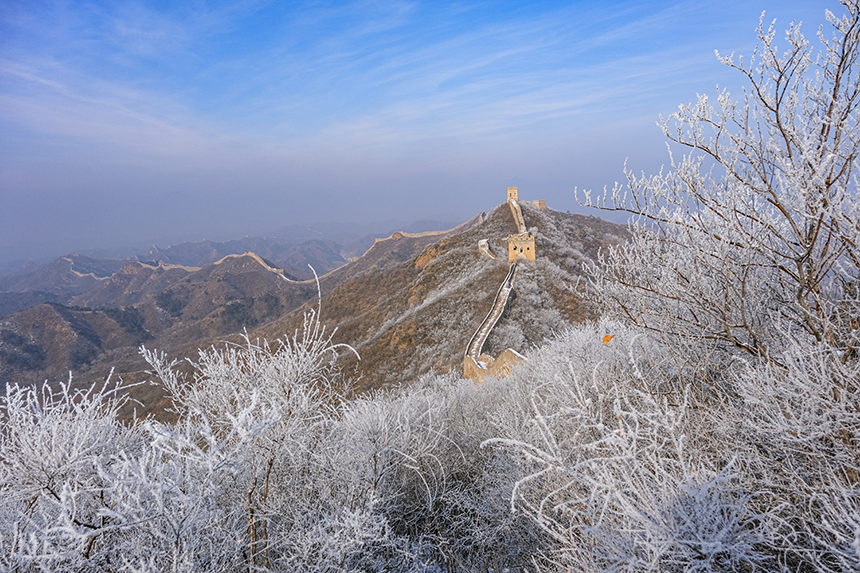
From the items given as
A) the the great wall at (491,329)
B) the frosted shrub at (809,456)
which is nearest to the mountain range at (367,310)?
the the great wall at (491,329)

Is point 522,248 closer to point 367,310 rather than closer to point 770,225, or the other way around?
point 367,310

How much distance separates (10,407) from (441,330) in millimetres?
20517

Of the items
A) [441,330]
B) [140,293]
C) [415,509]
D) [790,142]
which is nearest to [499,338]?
[441,330]

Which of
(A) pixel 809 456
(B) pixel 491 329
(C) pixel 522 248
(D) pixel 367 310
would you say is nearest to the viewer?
(A) pixel 809 456

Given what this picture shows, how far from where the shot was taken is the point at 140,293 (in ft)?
348

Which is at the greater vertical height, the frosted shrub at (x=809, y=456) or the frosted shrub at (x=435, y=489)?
the frosted shrub at (x=809, y=456)

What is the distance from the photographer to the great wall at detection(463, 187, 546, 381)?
13.0m

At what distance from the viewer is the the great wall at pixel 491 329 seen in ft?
42.6

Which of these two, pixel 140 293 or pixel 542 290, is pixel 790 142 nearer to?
pixel 542 290

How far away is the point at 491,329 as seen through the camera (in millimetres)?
19891

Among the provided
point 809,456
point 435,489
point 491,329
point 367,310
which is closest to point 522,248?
point 491,329

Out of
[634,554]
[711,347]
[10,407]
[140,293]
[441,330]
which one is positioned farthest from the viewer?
[140,293]

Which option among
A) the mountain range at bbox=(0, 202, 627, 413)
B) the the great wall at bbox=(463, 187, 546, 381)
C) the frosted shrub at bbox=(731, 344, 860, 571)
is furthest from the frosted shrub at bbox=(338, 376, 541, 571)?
the the great wall at bbox=(463, 187, 546, 381)

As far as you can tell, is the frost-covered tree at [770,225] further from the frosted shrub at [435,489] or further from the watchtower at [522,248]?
the watchtower at [522,248]
